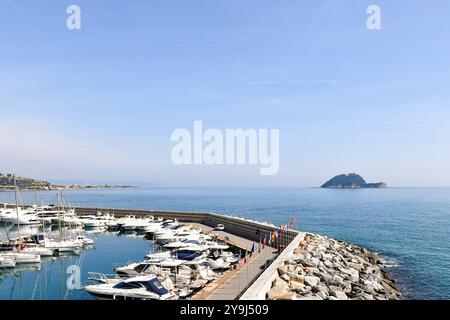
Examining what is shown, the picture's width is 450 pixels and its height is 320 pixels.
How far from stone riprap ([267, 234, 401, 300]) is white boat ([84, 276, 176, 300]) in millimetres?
6363

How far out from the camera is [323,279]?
2038 cm

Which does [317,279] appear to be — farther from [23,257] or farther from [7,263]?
[23,257]

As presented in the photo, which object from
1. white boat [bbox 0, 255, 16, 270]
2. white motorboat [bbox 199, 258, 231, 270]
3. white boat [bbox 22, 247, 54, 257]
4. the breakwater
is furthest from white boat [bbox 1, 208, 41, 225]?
the breakwater

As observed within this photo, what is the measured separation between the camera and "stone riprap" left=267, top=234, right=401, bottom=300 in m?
16.6

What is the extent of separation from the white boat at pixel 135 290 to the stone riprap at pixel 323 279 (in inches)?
251

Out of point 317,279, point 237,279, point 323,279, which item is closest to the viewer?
point 317,279

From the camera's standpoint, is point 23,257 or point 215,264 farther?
point 23,257

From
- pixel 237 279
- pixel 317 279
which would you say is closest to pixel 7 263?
pixel 237 279

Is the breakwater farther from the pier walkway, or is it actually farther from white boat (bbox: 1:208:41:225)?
white boat (bbox: 1:208:41:225)

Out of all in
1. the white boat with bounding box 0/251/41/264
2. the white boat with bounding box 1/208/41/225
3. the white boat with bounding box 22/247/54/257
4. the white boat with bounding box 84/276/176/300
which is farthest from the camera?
the white boat with bounding box 1/208/41/225

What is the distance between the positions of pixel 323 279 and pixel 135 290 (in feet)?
33.5

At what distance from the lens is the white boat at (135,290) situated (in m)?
19.0
